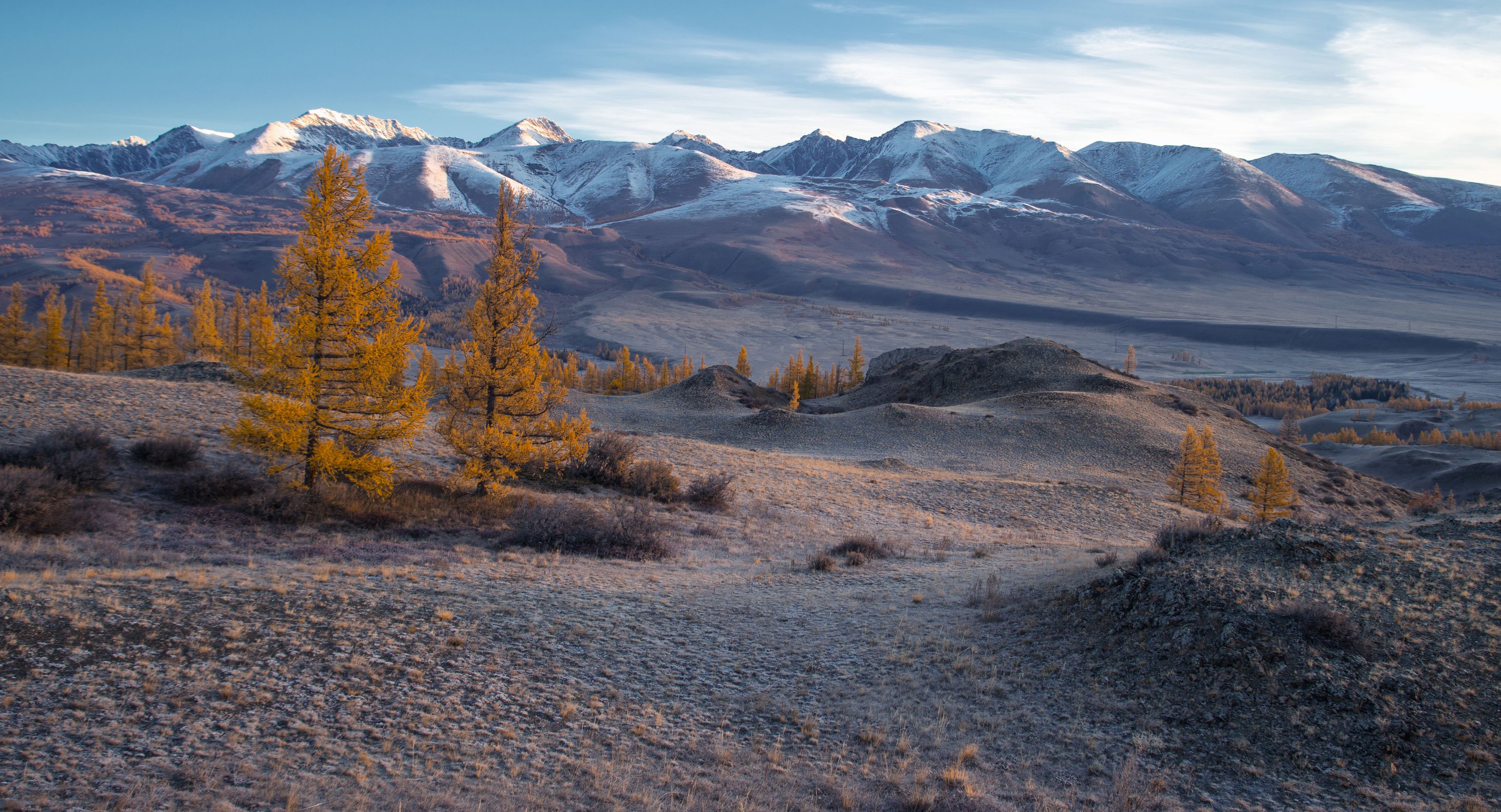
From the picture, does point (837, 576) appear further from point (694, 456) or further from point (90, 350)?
point (90, 350)

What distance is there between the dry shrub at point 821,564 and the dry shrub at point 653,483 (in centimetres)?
705

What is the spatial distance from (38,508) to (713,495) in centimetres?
1429

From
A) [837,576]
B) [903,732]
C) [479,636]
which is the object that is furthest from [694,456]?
[903,732]

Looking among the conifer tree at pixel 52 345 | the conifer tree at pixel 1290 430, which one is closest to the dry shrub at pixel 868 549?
the conifer tree at pixel 52 345

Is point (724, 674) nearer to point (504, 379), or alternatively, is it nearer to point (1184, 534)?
point (1184, 534)

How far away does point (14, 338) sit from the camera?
5197 centimetres

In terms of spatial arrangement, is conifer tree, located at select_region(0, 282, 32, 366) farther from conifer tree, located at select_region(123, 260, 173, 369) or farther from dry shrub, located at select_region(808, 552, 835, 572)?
dry shrub, located at select_region(808, 552, 835, 572)

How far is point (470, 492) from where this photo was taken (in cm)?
1770

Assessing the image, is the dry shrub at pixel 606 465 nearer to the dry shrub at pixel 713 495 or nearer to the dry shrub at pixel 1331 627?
the dry shrub at pixel 713 495

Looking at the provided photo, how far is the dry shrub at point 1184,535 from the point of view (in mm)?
11352

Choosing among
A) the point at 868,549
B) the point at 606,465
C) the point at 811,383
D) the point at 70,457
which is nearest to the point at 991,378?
the point at 811,383

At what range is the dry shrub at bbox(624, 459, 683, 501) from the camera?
21.5 m

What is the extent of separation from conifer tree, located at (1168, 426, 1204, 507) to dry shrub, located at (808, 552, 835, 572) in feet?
70.7

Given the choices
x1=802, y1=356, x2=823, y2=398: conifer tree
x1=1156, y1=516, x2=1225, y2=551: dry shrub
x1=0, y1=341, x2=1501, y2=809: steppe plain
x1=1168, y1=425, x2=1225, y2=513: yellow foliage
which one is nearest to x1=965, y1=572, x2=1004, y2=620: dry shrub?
x1=0, y1=341, x2=1501, y2=809: steppe plain
